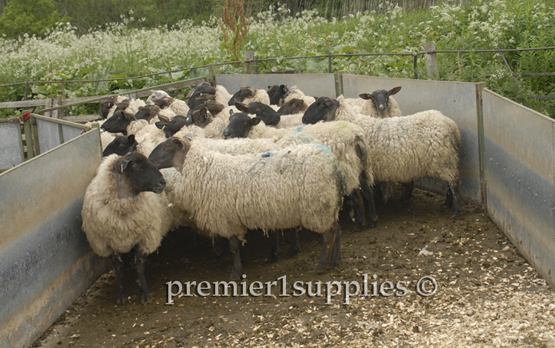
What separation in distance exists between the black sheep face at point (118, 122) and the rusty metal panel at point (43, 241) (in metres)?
2.18

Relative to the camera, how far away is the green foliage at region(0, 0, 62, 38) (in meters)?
32.8

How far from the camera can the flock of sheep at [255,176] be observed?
16.0 feet

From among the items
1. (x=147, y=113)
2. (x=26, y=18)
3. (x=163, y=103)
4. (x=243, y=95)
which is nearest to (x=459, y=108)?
(x=243, y=95)

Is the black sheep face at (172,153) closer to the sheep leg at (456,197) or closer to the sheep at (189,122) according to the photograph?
the sheep at (189,122)

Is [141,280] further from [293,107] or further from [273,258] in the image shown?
[293,107]

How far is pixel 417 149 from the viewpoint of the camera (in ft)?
20.3

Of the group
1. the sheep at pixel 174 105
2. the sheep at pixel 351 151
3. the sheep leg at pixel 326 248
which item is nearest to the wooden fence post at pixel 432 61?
the sheep at pixel 351 151

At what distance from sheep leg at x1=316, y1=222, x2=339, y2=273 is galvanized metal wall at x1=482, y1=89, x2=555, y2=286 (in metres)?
1.79

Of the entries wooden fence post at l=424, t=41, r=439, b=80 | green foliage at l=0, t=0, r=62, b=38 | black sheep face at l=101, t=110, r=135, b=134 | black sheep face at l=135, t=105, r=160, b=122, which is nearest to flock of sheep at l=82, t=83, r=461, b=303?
black sheep face at l=101, t=110, r=135, b=134

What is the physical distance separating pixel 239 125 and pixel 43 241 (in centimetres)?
291

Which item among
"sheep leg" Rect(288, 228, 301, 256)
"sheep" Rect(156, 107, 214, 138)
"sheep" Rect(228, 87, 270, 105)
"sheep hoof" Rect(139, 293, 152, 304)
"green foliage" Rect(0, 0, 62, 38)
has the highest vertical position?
"green foliage" Rect(0, 0, 62, 38)

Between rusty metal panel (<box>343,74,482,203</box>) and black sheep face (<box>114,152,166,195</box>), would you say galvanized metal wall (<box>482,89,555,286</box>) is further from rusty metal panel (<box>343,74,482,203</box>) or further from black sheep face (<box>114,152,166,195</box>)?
black sheep face (<box>114,152,166,195</box>)

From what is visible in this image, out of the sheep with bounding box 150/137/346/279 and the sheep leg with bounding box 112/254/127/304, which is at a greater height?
the sheep with bounding box 150/137/346/279

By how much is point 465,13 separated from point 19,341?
1067 centimetres
